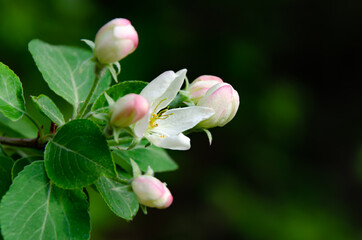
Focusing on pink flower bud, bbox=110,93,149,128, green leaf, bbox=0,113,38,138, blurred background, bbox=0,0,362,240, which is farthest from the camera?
blurred background, bbox=0,0,362,240

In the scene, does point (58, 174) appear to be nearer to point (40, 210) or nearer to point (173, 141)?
point (40, 210)

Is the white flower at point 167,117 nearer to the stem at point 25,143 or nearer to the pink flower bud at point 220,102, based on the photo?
the pink flower bud at point 220,102

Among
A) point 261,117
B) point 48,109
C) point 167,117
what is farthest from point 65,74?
point 261,117

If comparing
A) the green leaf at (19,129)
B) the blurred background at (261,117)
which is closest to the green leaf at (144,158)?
the green leaf at (19,129)

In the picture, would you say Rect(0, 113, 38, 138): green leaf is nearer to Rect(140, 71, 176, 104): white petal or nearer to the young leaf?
the young leaf

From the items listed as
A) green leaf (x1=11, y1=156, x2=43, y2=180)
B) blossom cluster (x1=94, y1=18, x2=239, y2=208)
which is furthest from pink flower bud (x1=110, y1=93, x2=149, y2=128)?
green leaf (x1=11, y1=156, x2=43, y2=180)

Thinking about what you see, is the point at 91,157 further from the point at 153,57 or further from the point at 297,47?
the point at 297,47
